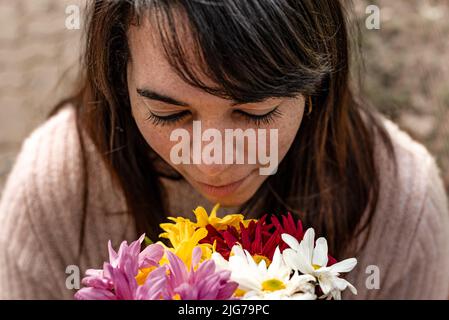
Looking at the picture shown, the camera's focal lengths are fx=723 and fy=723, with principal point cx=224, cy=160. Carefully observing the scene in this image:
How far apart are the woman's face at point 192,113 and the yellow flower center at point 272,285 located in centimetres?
21

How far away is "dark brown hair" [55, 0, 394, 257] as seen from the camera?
64 centimetres

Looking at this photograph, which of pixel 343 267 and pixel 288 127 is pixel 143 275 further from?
pixel 288 127

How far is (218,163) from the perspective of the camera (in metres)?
0.71

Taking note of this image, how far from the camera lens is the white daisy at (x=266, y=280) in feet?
1.65

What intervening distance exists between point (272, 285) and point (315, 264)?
4 cm

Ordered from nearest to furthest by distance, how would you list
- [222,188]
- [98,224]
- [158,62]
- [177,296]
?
[177,296]
[158,62]
[222,188]
[98,224]

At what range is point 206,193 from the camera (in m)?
0.80

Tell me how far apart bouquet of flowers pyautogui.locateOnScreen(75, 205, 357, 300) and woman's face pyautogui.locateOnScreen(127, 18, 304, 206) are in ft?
0.47

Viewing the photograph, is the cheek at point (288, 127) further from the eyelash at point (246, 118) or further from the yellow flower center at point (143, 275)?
the yellow flower center at point (143, 275)

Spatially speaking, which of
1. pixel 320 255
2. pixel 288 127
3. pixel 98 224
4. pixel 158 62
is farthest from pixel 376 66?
pixel 320 255

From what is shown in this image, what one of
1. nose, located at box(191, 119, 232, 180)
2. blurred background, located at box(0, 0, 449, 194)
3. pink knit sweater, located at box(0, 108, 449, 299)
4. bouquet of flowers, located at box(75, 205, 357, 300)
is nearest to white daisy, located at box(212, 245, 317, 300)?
bouquet of flowers, located at box(75, 205, 357, 300)

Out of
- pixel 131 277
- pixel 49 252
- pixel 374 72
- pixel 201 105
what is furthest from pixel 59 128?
pixel 374 72

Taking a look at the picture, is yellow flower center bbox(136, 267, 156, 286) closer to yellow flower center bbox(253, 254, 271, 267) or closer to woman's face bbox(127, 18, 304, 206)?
yellow flower center bbox(253, 254, 271, 267)

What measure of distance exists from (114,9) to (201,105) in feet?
0.44
